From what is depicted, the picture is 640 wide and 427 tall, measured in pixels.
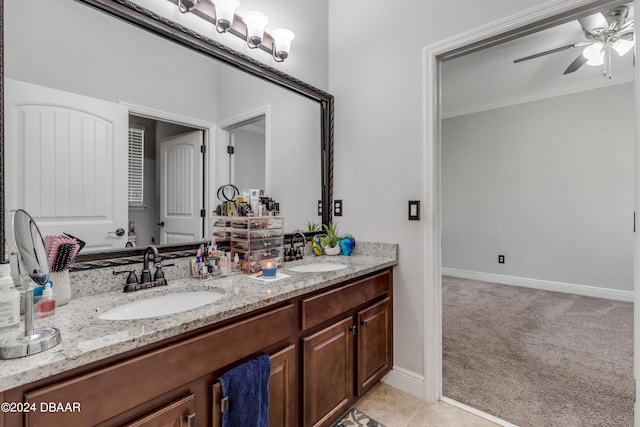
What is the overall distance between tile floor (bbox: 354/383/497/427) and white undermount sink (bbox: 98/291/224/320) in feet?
3.93

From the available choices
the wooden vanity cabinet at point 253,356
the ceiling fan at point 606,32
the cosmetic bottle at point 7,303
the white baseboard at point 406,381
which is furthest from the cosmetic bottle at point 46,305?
the ceiling fan at point 606,32

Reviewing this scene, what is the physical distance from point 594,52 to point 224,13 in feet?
10.1

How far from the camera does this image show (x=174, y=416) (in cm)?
93

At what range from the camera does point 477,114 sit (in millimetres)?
4711

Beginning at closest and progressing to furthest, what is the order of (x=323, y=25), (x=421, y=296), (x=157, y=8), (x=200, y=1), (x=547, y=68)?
1. (x=157, y=8)
2. (x=200, y=1)
3. (x=421, y=296)
4. (x=323, y=25)
5. (x=547, y=68)

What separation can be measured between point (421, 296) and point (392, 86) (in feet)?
4.61

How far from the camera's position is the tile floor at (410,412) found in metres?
1.71

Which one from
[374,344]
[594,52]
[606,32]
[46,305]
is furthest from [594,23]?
[46,305]

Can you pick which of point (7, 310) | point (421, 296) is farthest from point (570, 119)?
point (7, 310)

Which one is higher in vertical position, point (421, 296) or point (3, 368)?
point (3, 368)

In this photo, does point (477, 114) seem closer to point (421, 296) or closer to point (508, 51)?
point (508, 51)

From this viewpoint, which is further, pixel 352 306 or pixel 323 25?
pixel 323 25

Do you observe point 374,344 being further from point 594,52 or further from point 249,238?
point 594,52

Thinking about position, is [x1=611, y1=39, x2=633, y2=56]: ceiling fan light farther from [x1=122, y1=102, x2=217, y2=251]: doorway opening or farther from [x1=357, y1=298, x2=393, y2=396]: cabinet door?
[x1=122, y1=102, x2=217, y2=251]: doorway opening
